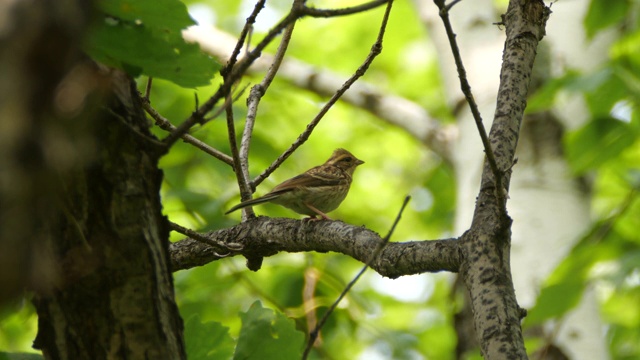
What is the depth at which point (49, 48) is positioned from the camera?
45.3 inches

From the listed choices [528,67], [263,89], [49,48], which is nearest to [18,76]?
[49,48]

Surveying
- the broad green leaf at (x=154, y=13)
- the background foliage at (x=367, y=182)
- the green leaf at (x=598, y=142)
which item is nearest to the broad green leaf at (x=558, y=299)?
the background foliage at (x=367, y=182)

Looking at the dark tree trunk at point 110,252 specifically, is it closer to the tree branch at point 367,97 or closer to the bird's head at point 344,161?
the bird's head at point 344,161

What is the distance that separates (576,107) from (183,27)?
20.8ft

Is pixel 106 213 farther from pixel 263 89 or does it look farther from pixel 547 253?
pixel 547 253

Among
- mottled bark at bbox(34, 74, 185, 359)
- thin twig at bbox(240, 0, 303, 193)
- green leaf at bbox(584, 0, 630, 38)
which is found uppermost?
green leaf at bbox(584, 0, 630, 38)

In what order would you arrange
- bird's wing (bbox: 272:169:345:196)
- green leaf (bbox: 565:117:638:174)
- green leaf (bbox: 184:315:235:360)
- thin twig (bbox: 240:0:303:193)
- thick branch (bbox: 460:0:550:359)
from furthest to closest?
bird's wing (bbox: 272:169:345:196) → green leaf (bbox: 565:117:638:174) → thin twig (bbox: 240:0:303:193) → green leaf (bbox: 184:315:235:360) → thick branch (bbox: 460:0:550:359)

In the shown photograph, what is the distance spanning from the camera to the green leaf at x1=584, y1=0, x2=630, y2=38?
564 centimetres

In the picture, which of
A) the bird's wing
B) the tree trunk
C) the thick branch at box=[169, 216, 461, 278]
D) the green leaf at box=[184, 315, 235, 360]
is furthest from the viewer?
the tree trunk

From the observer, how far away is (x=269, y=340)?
288 cm

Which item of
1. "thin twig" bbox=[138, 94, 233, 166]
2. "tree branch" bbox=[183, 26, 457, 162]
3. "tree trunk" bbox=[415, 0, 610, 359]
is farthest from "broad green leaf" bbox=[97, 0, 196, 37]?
"tree branch" bbox=[183, 26, 457, 162]

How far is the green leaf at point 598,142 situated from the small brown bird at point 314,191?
1.96 meters

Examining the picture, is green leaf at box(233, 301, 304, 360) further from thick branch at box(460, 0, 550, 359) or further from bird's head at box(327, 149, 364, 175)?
bird's head at box(327, 149, 364, 175)

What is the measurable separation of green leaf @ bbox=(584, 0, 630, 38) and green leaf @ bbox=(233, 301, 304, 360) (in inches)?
159
